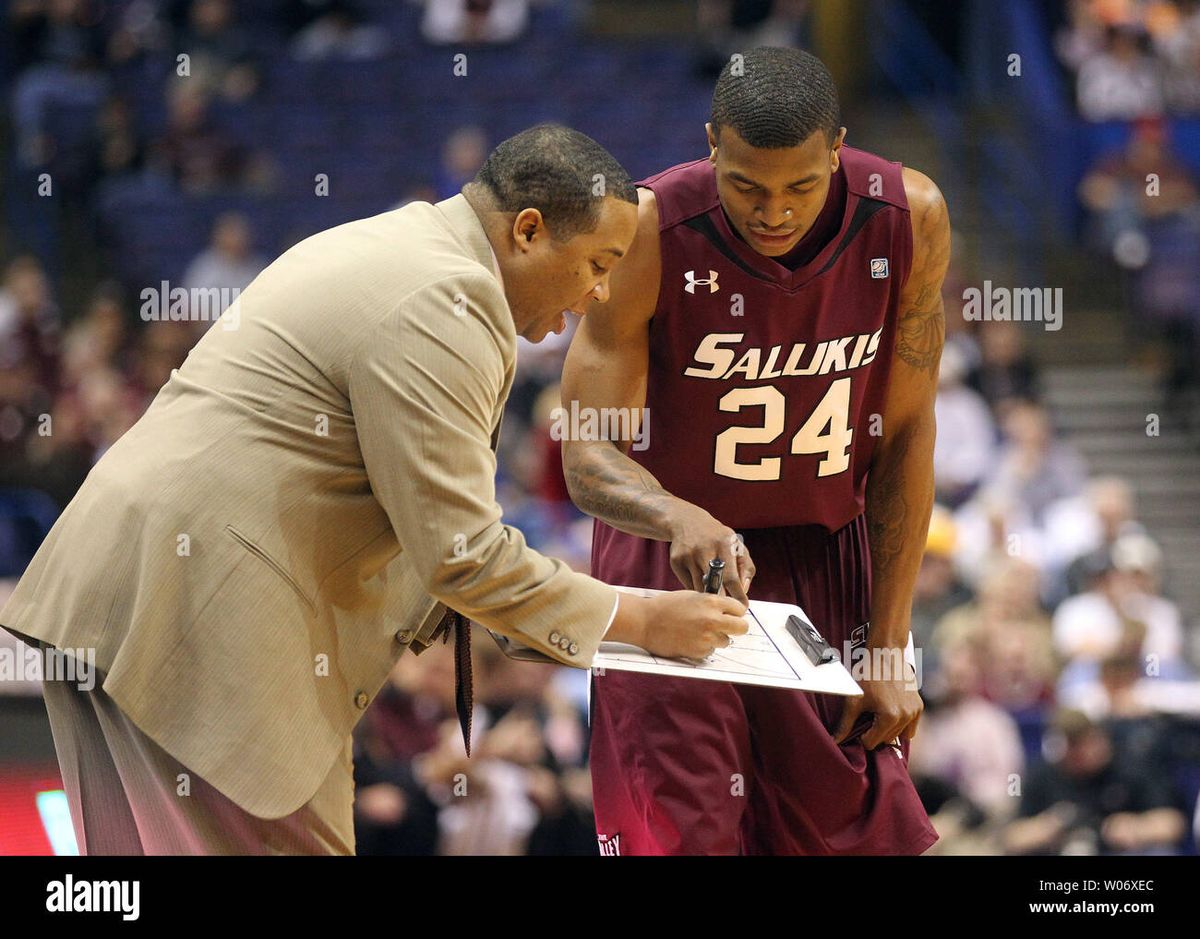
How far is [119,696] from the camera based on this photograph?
2449 millimetres

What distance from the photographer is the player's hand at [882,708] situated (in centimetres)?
316

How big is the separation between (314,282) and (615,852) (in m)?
1.26

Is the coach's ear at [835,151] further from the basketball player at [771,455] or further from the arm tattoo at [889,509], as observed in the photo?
the arm tattoo at [889,509]

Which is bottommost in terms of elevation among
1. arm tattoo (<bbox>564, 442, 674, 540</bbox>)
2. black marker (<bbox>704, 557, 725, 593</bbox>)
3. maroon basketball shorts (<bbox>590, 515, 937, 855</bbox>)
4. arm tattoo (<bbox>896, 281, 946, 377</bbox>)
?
maroon basketball shorts (<bbox>590, 515, 937, 855</bbox>)

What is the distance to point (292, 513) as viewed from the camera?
249 centimetres

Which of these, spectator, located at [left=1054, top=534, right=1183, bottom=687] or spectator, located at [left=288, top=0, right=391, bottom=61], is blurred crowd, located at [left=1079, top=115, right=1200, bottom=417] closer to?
spectator, located at [left=1054, top=534, right=1183, bottom=687]

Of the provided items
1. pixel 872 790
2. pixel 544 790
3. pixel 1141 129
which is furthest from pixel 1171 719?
pixel 1141 129

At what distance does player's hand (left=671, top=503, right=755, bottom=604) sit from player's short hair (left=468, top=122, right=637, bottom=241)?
0.54 m

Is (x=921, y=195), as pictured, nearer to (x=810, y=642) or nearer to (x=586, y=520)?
(x=810, y=642)

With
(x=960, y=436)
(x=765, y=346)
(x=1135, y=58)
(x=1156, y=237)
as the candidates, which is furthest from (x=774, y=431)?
(x=1135, y=58)

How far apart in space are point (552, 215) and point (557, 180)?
54mm

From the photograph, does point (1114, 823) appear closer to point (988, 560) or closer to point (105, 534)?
point (988, 560)

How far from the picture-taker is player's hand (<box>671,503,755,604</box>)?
109 inches

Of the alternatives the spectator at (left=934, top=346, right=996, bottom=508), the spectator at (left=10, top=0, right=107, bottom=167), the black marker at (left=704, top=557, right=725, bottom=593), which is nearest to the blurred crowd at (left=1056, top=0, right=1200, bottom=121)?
the spectator at (left=934, top=346, right=996, bottom=508)
